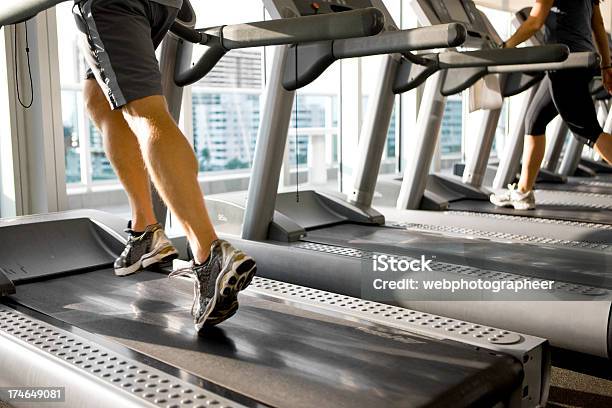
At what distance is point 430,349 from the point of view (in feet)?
5.80

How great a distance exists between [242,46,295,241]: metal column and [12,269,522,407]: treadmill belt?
3.15ft

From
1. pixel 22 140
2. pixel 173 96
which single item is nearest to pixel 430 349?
pixel 173 96

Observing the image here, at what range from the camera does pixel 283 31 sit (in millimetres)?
2090

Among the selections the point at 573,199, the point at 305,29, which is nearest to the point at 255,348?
the point at 305,29

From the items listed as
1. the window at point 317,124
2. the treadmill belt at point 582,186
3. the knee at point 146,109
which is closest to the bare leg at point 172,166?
the knee at point 146,109

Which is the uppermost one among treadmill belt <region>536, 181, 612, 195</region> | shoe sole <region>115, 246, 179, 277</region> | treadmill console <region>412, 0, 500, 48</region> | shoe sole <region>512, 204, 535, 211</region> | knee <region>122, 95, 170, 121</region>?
treadmill console <region>412, 0, 500, 48</region>

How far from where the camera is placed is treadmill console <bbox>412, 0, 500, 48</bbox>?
12.6 ft

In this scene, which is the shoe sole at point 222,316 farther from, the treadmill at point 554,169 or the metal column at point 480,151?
the metal column at point 480,151

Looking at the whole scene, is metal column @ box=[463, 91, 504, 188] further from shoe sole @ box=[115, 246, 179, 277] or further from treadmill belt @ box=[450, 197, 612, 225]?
shoe sole @ box=[115, 246, 179, 277]

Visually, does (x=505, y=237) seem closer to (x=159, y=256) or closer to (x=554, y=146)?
(x=159, y=256)

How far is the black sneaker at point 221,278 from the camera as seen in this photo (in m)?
1.68

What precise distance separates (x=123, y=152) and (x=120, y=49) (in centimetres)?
58

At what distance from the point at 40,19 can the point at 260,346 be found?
2237 mm

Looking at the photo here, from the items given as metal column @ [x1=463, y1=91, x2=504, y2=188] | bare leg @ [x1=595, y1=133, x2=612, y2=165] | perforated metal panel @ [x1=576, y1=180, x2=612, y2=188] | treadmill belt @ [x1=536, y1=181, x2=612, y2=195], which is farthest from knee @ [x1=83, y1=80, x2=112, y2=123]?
perforated metal panel @ [x1=576, y1=180, x2=612, y2=188]
